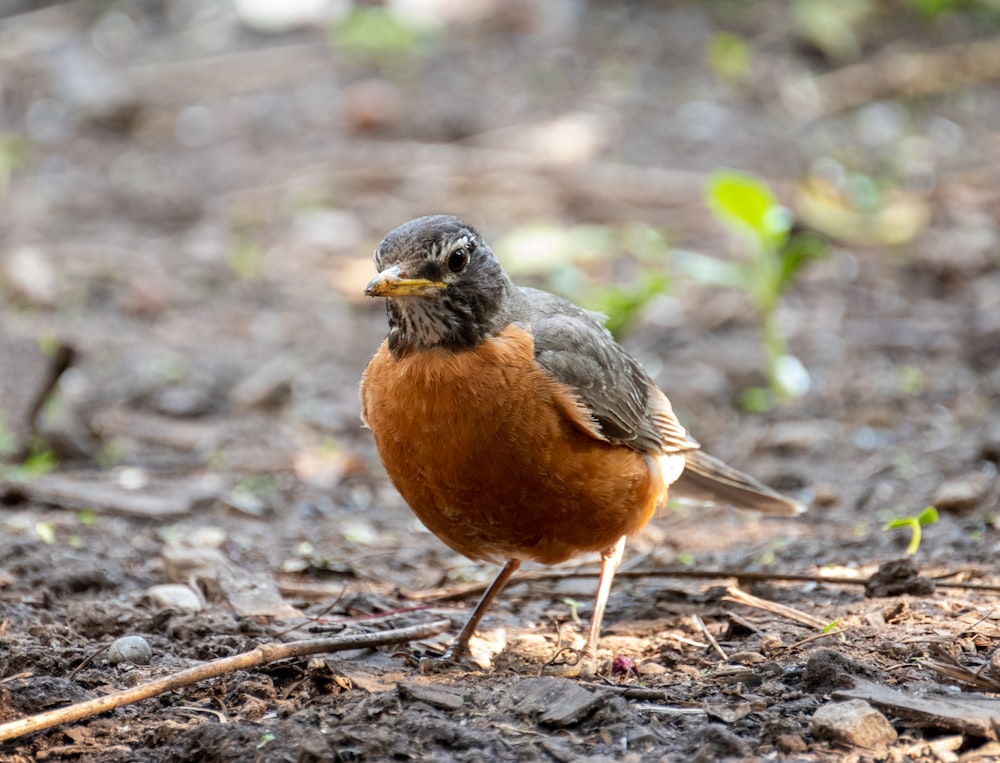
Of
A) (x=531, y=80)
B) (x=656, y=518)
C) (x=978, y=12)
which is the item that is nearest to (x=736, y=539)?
(x=656, y=518)

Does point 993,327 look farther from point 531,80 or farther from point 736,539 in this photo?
point 531,80

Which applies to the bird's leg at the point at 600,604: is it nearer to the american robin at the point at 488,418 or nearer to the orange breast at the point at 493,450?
the american robin at the point at 488,418

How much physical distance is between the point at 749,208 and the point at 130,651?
519cm

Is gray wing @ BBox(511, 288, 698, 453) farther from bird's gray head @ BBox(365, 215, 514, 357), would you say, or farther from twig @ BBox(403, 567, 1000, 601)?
twig @ BBox(403, 567, 1000, 601)

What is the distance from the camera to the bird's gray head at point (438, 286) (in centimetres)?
497

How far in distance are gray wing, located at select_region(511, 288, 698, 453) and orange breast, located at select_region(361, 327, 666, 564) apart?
135 millimetres

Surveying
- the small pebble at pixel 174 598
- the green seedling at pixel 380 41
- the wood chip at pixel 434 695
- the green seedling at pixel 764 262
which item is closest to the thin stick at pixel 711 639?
the wood chip at pixel 434 695

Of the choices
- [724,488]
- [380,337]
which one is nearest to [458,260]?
[724,488]

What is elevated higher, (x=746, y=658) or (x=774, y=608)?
(x=746, y=658)

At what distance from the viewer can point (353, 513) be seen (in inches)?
293

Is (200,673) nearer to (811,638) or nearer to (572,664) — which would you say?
(572,664)

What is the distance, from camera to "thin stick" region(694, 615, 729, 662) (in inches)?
189

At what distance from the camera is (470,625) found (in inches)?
211

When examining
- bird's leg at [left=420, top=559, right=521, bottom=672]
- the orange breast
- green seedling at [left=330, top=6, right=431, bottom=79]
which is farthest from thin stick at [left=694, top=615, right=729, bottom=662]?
green seedling at [left=330, top=6, right=431, bottom=79]
